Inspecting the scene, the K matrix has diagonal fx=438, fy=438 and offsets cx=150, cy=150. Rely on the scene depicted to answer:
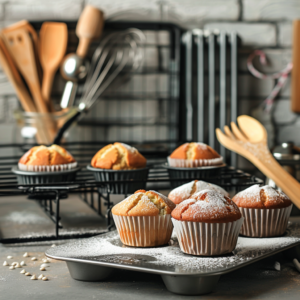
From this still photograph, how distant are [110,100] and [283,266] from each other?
1.31 meters

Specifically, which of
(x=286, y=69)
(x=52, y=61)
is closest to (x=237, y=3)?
(x=286, y=69)

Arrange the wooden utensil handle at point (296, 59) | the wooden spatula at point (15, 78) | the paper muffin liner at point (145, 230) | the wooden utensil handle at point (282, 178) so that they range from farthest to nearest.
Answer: the wooden utensil handle at point (296, 59)
the wooden spatula at point (15, 78)
the wooden utensil handle at point (282, 178)
the paper muffin liner at point (145, 230)

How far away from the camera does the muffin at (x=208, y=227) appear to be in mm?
756

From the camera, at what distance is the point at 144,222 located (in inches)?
32.2

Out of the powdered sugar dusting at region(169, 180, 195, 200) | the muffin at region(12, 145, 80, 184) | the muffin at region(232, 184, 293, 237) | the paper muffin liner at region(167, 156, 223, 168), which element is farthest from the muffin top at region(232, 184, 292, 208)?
the muffin at region(12, 145, 80, 184)

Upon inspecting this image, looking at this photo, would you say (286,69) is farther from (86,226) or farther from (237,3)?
Answer: (86,226)

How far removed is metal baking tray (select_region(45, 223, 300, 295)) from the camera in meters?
0.70

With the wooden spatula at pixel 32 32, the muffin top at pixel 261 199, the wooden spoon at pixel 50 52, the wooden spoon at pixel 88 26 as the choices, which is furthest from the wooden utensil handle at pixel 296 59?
the muffin top at pixel 261 199

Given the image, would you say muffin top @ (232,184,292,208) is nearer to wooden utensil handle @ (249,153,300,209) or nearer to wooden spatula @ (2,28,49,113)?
wooden utensil handle @ (249,153,300,209)

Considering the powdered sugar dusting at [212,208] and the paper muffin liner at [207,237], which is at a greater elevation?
the powdered sugar dusting at [212,208]

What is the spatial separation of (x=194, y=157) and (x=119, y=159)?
0.68 feet

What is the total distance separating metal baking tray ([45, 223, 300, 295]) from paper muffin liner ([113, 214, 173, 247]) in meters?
0.02

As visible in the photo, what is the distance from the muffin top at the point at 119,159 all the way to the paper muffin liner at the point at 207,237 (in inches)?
14.4

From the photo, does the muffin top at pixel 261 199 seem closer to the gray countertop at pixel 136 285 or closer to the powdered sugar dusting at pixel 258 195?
the powdered sugar dusting at pixel 258 195
